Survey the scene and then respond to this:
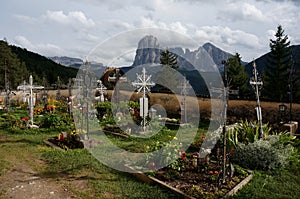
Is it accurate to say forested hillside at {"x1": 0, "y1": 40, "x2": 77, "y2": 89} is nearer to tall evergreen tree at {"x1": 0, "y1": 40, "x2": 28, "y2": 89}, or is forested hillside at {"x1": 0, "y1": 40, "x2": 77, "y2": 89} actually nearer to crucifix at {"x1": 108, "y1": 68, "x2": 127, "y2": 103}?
tall evergreen tree at {"x1": 0, "y1": 40, "x2": 28, "y2": 89}

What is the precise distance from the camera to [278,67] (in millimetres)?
29344

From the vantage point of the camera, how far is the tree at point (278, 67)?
28.0 metres

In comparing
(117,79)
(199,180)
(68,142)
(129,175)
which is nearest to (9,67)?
(117,79)

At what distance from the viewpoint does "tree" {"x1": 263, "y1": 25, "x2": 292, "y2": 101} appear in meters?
28.0

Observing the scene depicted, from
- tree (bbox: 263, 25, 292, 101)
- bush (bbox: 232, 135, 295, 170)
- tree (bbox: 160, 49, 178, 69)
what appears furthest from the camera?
tree (bbox: 160, 49, 178, 69)

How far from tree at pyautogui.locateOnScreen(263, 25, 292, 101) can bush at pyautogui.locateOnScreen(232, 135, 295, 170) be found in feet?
71.2

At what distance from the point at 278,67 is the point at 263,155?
24.8 meters

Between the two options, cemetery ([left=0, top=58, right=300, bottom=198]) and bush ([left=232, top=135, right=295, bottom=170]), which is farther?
bush ([left=232, top=135, right=295, bottom=170])

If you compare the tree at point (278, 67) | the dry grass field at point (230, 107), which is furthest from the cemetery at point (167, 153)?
the tree at point (278, 67)

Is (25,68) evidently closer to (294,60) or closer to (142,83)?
(142,83)

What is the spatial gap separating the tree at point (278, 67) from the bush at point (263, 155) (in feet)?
71.2

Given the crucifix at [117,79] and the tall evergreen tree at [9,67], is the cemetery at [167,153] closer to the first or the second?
the crucifix at [117,79]

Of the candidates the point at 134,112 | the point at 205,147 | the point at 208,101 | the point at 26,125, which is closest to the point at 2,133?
the point at 26,125

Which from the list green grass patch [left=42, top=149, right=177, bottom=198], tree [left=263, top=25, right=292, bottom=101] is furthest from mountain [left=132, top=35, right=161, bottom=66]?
tree [left=263, top=25, right=292, bottom=101]
